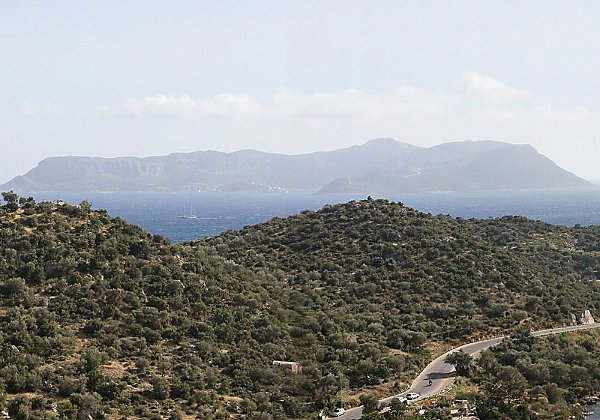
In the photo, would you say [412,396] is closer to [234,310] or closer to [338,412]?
[338,412]

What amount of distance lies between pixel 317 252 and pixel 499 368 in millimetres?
36105

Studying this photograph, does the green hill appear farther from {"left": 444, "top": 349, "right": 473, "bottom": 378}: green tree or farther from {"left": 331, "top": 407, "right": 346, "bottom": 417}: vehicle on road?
{"left": 444, "top": 349, "right": 473, "bottom": 378}: green tree

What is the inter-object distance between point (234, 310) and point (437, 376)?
63.1 feet

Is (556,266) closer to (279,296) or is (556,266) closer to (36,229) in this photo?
(279,296)

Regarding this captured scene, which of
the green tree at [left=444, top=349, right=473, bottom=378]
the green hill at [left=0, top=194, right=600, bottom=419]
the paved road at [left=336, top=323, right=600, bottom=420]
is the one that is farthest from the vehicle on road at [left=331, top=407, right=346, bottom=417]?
the green tree at [left=444, top=349, right=473, bottom=378]

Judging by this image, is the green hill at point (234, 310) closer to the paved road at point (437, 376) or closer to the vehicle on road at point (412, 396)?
the paved road at point (437, 376)

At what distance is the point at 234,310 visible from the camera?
57094 millimetres

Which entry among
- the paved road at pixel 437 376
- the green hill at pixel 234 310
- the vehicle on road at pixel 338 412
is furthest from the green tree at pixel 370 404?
the green hill at pixel 234 310

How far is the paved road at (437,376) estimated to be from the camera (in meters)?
48.1

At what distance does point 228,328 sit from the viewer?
53.0m

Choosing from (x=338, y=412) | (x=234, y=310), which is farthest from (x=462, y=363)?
(x=234, y=310)

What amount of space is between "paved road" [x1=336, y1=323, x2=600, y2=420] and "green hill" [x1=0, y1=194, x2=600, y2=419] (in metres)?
1.41

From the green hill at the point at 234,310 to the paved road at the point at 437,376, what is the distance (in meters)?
1.41

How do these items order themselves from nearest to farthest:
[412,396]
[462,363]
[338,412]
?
[338,412]
[412,396]
[462,363]
